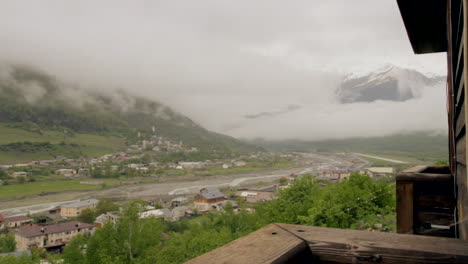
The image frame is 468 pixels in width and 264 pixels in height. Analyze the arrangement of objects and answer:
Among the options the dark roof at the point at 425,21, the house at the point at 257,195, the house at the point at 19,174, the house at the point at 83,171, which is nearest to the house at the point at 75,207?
the house at the point at 257,195

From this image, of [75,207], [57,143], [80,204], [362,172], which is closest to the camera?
[362,172]

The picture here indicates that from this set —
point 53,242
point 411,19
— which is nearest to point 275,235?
point 411,19

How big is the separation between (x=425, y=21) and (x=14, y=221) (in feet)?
142

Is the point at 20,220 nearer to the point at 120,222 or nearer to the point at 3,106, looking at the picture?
the point at 120,222

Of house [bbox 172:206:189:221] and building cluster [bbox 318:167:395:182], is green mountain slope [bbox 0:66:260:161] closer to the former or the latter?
house [bbox 172:206:189:221]

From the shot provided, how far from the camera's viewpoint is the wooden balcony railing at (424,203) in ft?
6.59

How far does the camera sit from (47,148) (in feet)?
305

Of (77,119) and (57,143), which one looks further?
(77,119)

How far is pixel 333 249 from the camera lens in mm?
798

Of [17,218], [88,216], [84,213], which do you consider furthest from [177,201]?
[17,218]

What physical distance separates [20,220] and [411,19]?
43681 millimetres

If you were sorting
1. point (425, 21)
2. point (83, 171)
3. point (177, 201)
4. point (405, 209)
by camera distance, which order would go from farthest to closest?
point (83, 171), point (177, 201), point (405, 209), point (425, 21)

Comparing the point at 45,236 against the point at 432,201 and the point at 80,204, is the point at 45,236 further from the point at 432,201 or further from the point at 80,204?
the point at 432,201

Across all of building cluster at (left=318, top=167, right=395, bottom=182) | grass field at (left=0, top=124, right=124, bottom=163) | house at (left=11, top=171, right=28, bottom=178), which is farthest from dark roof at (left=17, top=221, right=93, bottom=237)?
grass field at (left=0, top=124, right=124, bottom=163)
